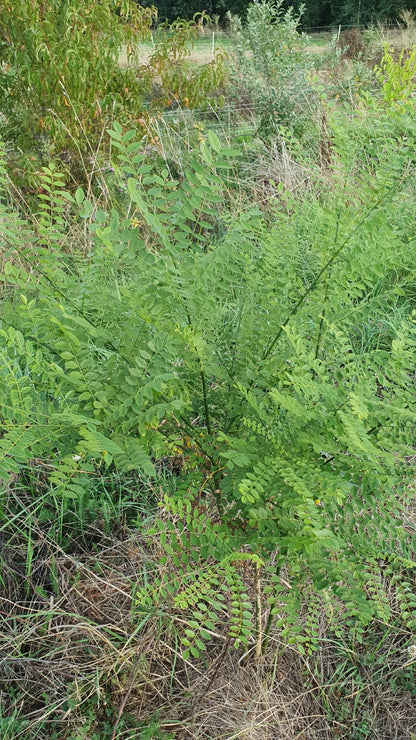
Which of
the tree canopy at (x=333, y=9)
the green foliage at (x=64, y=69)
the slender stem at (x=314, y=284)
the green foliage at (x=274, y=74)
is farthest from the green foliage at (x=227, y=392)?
the tree canopy at (x=333, y=9)

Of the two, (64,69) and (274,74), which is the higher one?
(64,69)

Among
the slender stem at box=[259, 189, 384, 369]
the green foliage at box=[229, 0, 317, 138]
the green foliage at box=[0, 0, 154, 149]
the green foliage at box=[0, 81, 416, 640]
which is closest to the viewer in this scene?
the green foliage at box=[0, 81, 416, 640]

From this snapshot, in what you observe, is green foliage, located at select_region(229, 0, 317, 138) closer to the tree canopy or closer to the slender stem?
the slender stem

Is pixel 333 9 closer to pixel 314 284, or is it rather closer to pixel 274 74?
pixel 274 74

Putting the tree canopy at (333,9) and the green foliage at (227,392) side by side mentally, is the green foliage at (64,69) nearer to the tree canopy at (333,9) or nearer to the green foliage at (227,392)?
the green foliage at (227,392)

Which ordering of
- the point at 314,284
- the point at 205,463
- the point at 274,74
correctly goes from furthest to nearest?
1. the point at 274,74
2. the point at 205,463
3. the point at 314,284

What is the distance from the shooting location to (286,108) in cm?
579

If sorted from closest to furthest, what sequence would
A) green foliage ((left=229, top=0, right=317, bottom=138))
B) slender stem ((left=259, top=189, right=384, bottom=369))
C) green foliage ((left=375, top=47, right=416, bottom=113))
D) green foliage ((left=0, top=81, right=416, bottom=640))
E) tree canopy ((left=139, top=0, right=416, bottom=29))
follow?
green foliage ((left=0, top=81, right=416, bottom=640))
slender stem ((left=259, top=189, right=384, bottom=369))
green foliage ((left=375, top=47, right=416, bottom=113))
green foliage ((left=229, top=0, right=317, bottom=138))
tree canopy ((left=139, top=0, right=416, bottom=29))

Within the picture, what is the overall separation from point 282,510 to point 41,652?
0.91m

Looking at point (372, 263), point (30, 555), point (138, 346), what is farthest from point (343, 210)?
point (30, 555)

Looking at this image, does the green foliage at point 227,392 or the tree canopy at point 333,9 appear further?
the tree canopy at point 333,9

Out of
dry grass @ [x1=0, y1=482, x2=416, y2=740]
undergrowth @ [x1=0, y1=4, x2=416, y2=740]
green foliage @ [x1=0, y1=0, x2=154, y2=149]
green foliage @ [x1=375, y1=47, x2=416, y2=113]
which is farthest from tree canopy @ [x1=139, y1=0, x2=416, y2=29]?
dry grass @ [x1=0, y1=482, x2=416, y2=740]

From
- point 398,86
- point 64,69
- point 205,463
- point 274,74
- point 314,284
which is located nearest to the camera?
point 314,284

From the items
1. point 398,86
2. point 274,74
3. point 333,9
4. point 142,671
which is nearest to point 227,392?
point 142,671
